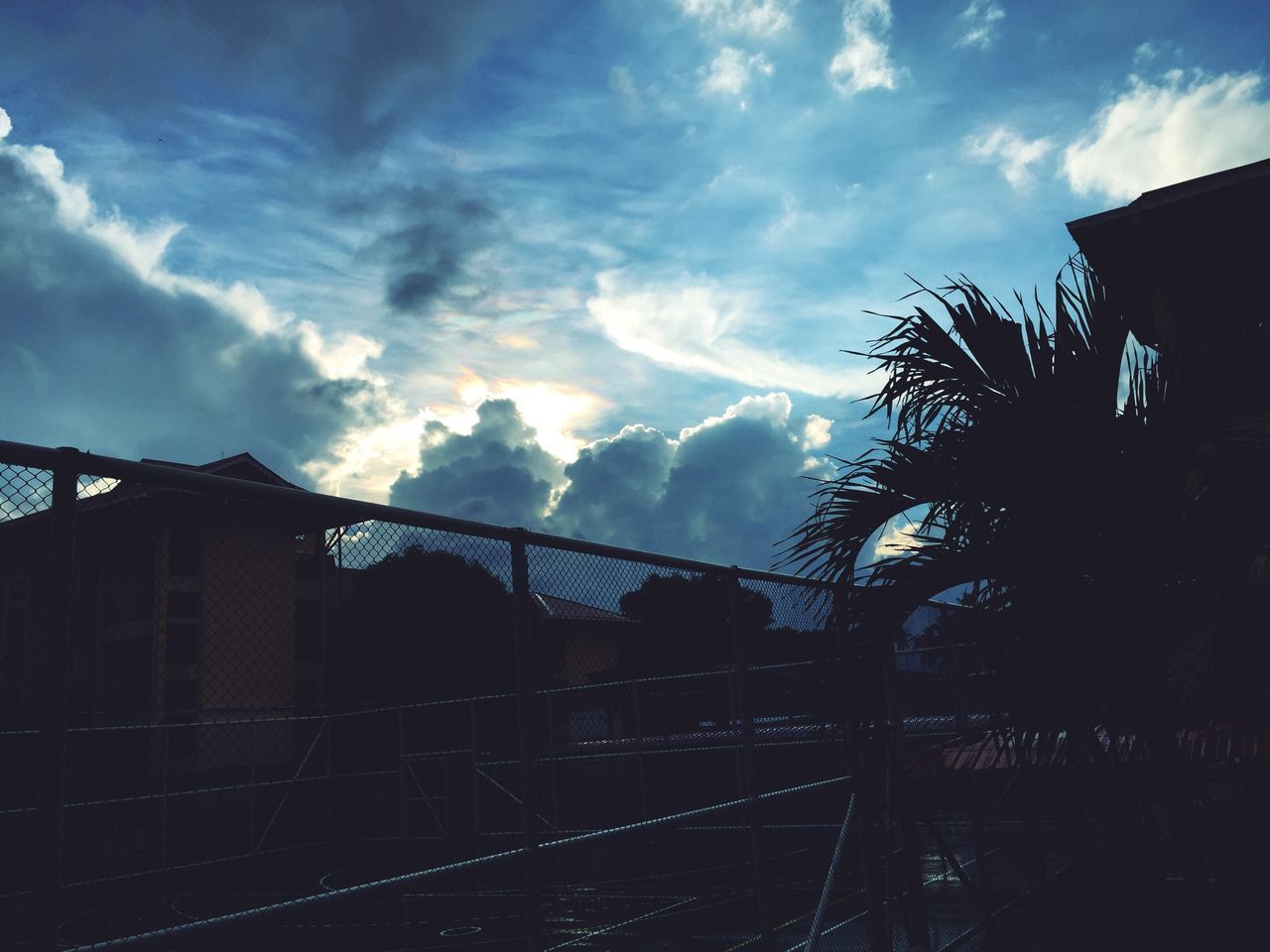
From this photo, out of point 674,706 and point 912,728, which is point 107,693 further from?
point 912,728

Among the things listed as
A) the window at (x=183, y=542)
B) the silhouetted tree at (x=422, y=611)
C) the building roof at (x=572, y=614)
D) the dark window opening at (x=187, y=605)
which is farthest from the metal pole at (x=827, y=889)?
the dark window opening at (x=187, y=605)

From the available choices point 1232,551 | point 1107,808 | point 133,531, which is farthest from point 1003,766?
point 133,531

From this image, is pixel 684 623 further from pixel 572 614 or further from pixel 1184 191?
pixel 1184 191

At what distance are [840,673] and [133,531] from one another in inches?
147

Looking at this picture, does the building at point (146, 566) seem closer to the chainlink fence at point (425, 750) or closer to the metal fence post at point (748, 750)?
the chainlink fence at point (425, 750)

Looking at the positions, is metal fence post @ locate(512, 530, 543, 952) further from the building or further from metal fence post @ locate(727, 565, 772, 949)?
metal fence post @ locate(727, 565, 772, 949)

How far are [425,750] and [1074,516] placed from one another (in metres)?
14.0

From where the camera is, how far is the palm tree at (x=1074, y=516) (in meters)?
4.62

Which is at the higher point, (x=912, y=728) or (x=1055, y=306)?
(x=1055, y=306)

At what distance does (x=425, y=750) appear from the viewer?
16875mm

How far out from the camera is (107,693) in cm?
1129

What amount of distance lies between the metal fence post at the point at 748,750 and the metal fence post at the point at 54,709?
3.51 m

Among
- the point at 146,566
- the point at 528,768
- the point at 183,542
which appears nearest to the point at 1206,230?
the point at 528,768

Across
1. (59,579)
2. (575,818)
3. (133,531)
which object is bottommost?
(575,818)
